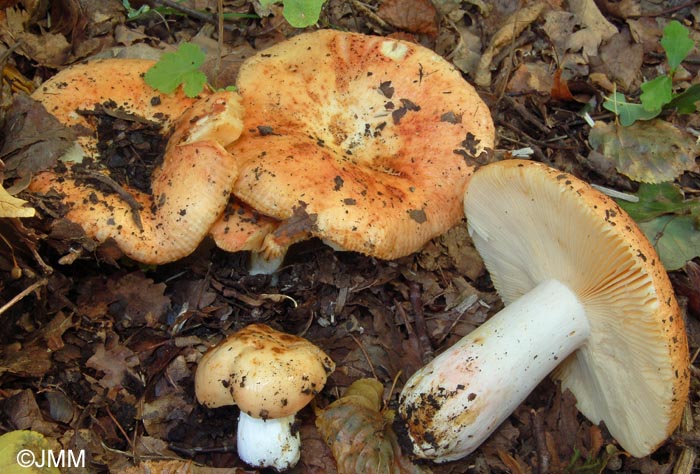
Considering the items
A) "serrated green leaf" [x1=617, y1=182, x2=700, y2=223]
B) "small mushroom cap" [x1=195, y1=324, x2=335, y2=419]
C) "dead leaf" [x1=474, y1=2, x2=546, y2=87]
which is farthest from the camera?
"dead leaf" [x1=474, y1=2, x2=546, y2=87]

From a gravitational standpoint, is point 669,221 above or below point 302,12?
below

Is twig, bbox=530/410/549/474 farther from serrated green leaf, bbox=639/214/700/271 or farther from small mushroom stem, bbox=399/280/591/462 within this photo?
serrated green leaf, bbox=639/214/700/271

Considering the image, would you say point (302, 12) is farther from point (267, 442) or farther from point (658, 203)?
point (658, 203)

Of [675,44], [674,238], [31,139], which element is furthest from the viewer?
[675,44]

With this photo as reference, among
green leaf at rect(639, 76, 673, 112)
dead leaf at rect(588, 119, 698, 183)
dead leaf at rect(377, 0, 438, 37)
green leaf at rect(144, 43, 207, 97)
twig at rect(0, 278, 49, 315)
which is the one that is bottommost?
dead leaf at rect(588, 119, 698, 183)

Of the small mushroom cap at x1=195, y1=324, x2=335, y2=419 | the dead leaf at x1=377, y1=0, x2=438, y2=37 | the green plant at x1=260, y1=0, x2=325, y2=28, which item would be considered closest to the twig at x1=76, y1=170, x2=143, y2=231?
the small mushroom cap at x1=195, y1=324, x2=335, y2=419

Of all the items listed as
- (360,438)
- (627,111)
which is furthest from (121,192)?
(627,111)

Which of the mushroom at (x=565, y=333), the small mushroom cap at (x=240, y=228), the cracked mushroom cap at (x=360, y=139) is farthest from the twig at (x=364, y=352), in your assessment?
the small mushroom cap at (x=240, y=228)
